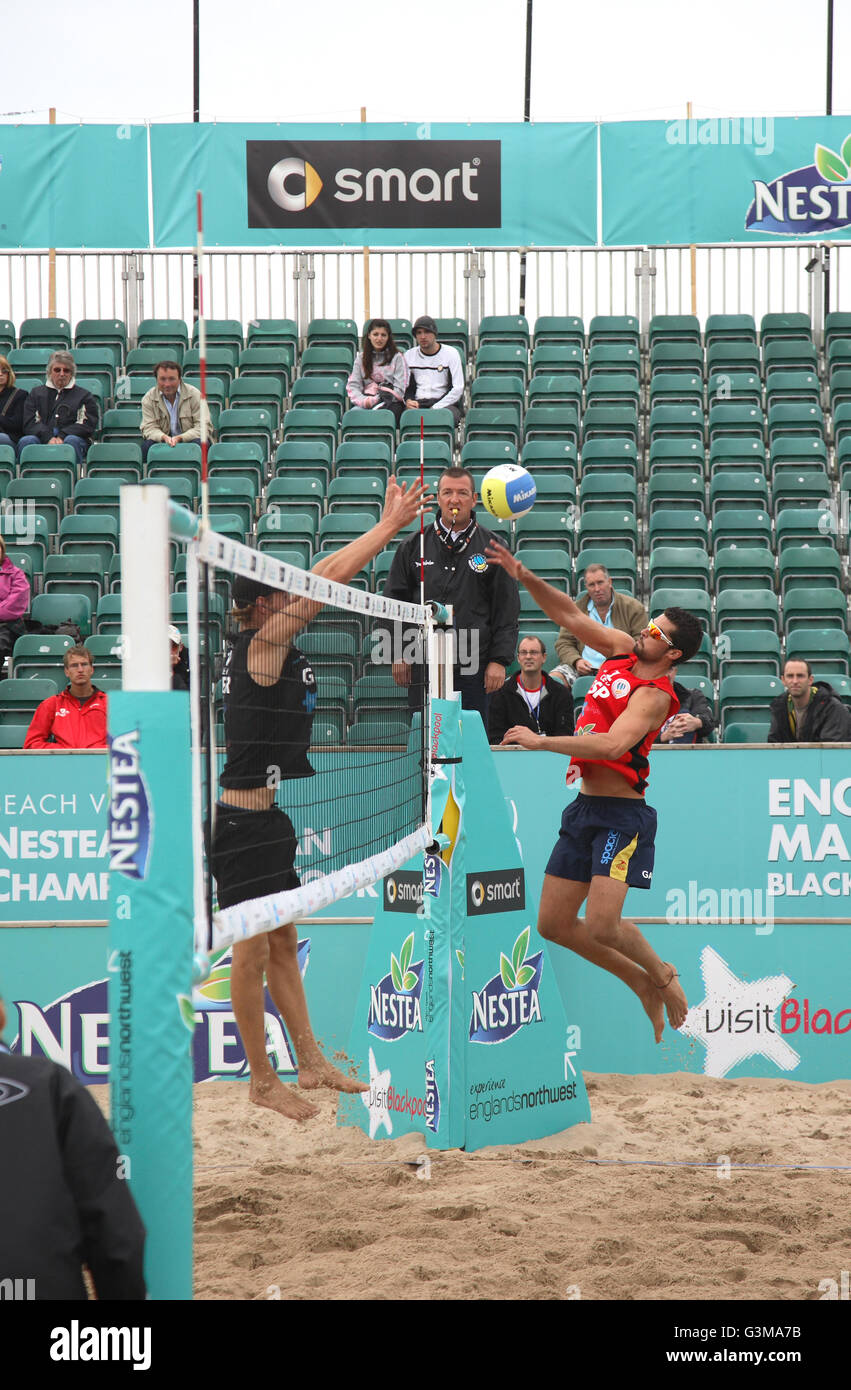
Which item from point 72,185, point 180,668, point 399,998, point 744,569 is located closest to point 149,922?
point 399,998

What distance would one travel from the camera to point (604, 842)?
654 centimetres

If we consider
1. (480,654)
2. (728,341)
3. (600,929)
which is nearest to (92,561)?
(480,654)

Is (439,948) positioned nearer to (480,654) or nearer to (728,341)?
(480,654)

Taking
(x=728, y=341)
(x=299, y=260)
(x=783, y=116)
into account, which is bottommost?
(x=728, y=341)

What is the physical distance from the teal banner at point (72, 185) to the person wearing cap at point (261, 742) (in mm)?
9927

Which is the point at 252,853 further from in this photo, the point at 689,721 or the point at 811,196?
the point at 811,196

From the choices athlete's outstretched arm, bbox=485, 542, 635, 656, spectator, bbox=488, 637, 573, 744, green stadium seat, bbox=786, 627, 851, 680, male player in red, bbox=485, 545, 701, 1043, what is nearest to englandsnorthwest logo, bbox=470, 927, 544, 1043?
male player in red, bbox=485, 545, 701, 1043

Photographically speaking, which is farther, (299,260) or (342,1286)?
(299,260)

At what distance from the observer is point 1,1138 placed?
224 cm

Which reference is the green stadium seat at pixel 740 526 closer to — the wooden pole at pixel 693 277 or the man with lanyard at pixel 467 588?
the wooden pole at pixel 693 277

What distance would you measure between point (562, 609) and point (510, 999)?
1.80m

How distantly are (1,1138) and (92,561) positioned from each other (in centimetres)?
877

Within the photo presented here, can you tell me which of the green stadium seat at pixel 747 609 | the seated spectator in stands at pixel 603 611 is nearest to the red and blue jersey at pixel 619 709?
the seated spectator in stands at pixel 603 611
